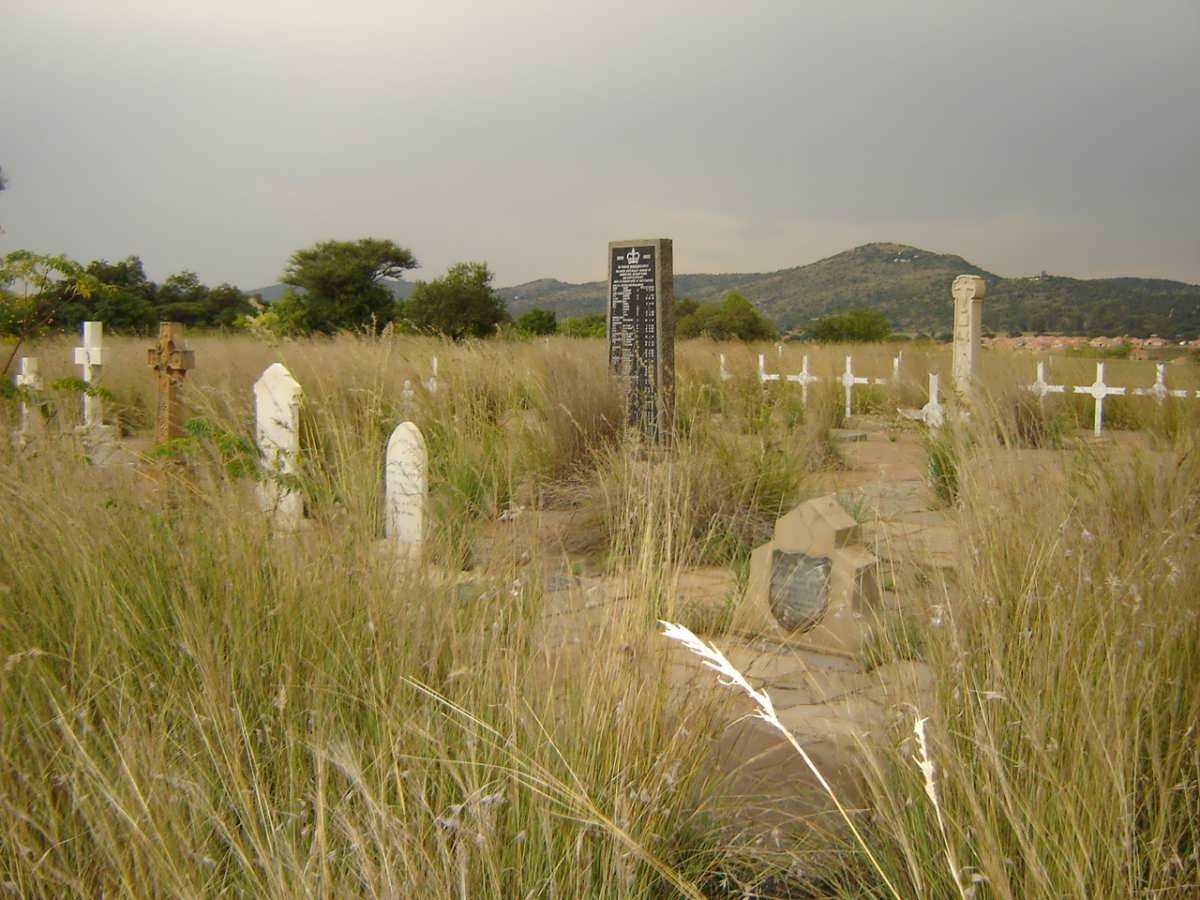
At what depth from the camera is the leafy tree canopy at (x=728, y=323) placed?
30.4 meters

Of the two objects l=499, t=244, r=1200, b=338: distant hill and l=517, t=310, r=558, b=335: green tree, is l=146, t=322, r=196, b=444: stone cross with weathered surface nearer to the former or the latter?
l=499, t=244, r=1200, b=338: distant hill

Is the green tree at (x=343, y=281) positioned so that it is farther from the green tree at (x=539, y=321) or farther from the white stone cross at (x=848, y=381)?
the white stone cross at (x=848, y=381)

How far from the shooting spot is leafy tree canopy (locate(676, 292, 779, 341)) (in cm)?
3044

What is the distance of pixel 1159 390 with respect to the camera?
11.5 metres

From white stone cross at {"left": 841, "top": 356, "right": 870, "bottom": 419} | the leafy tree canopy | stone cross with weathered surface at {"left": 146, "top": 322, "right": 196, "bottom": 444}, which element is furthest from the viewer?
the leafy tree canopy

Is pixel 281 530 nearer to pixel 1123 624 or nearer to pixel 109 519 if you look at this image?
pixel 109 519

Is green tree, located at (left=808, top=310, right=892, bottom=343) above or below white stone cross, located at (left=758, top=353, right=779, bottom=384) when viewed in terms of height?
above

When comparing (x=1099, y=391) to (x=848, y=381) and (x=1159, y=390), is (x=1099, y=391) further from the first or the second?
(x=848, y=381)

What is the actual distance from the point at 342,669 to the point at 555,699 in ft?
1.78

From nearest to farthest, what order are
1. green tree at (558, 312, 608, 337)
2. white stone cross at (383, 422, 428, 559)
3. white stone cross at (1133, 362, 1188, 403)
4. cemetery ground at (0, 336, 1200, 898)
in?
1. cemetery ground at (0, 336, 1200, 898)
2. white stone cross at (383, 422, 428, 559)
3. white stone cross at (1133, 362, 1188, 403)
4. green tree at (558, 312, 608, 337)

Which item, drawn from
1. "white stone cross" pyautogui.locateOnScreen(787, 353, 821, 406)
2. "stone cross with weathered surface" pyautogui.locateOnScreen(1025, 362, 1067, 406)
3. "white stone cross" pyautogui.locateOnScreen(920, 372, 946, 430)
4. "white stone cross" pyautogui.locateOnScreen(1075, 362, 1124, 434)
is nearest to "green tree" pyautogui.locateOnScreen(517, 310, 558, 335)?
"white stone cross" pyautogui.locateOnScreen(787, 353, 821, 406)

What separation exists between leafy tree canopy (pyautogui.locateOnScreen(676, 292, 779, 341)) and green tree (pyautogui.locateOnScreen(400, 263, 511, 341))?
6.10 metres

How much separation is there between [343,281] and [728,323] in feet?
49.9

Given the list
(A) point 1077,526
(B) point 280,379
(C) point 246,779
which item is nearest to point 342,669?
(C) point 246,779
